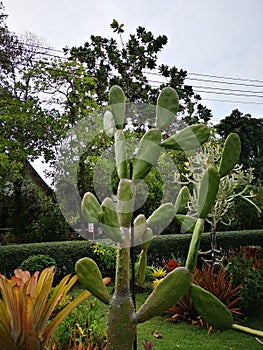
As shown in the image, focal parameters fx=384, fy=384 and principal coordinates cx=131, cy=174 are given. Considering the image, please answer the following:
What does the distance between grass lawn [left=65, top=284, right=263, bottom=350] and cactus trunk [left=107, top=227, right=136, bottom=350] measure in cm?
230

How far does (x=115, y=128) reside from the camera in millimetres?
1106

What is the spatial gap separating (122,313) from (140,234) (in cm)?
21

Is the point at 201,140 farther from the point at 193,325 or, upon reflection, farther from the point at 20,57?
the point at 20,57

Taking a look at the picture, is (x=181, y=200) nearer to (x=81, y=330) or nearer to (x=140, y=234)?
(x=140, y=234)

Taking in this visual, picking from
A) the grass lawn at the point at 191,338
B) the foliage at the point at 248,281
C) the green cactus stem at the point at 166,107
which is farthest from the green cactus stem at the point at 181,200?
the foliage at the point at 248,281

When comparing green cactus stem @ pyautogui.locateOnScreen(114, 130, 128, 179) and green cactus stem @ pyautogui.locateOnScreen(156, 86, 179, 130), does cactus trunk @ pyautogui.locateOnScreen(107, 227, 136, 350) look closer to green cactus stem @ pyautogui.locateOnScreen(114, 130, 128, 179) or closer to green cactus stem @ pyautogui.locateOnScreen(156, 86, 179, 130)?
green cactus stem @ pyautogui.locateOnScreen(114, 130, 128, 179)

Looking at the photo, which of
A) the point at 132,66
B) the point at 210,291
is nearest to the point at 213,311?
the point at 210,291

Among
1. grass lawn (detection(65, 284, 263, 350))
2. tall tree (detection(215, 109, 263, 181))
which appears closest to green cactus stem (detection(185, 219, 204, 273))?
grass lawn (detection(65, 284, 263, 350))

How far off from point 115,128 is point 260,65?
7054 millimetres

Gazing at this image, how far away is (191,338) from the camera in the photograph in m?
3.57

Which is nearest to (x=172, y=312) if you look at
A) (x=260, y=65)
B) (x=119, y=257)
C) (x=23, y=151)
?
(x=119, y=257)

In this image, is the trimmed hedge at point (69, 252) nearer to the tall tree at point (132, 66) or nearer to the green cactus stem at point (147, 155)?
the tall tree at point (132, 66)

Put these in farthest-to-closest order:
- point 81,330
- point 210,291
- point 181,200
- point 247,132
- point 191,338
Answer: point 247,132
point 210,291
point 191,338
point 81,330
point 181,200

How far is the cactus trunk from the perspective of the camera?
929mm
